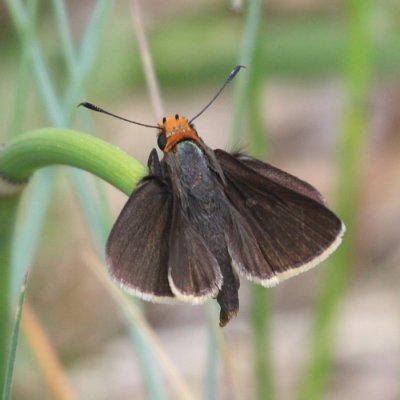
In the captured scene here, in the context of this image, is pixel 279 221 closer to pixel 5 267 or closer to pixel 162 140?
pixel 162 140

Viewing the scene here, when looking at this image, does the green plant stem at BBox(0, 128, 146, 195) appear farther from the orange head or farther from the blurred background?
the blurred background

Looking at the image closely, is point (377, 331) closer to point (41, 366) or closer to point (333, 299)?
point (333, 299)

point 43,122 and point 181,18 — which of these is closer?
point 43,122

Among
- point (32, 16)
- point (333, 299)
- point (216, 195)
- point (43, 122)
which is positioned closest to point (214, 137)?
point (43, 122)

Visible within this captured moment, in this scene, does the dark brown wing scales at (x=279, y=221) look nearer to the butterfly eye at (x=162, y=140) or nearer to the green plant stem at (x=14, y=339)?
the butterfly eye at (x=162, y=140)

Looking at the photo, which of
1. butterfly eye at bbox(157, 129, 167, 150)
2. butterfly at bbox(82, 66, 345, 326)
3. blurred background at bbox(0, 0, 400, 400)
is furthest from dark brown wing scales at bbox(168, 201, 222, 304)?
blurred background at bbox(0, 0, 400, 400)

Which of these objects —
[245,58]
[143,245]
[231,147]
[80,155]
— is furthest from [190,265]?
[245,58]

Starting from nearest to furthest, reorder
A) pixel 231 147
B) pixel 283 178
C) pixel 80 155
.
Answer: pixel 80 155, pixel 283 178, pixel 231 147
